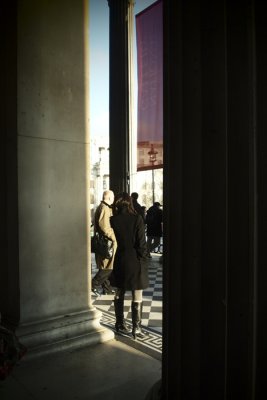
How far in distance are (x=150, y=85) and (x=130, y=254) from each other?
16.0 ft

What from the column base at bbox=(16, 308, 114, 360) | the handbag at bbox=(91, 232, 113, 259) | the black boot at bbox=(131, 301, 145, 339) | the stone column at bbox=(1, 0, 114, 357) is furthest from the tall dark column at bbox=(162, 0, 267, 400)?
the handbag at bbox=(91, 232, 113, 259)

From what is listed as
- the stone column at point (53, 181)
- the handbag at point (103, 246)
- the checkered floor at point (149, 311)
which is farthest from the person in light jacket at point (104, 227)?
the stone column at point (53, 181)

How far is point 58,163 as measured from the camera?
3.28m

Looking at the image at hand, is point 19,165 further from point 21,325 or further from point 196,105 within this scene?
point 196,105

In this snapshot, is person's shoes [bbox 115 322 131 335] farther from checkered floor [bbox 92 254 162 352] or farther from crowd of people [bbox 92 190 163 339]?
checkered floor [bbox 92 254 162 352]

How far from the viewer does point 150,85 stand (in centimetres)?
758

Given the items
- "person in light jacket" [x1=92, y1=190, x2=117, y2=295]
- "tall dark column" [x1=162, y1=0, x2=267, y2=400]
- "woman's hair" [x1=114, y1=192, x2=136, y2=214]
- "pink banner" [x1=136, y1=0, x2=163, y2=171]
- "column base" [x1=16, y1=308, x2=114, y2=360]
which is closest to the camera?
"tall dark column" [x1=162, y1=0, x2=267, y2=400]

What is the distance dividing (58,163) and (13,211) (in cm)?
62

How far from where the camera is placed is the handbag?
5562 mm

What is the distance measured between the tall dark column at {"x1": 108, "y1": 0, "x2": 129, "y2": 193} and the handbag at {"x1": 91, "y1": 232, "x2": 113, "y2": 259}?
383 centimetres

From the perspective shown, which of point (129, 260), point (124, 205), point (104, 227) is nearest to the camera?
point (129, 260)

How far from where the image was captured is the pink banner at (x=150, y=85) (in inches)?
286

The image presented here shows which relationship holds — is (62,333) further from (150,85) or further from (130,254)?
(150,85)

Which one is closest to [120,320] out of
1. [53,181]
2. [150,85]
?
[53,181]
